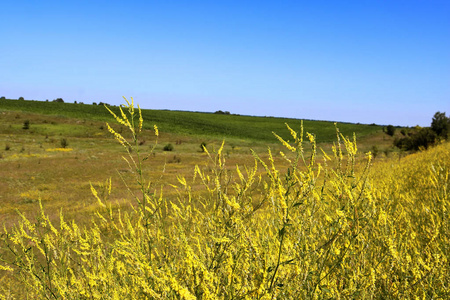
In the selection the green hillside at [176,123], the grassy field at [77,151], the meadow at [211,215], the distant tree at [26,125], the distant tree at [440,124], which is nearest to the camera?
the meadow at [211,215]

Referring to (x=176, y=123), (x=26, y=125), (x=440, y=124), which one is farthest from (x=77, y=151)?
(x=176, y=123)

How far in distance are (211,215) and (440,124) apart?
109 feet

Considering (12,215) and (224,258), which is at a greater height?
(224,258)

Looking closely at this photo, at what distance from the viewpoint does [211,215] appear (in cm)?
227

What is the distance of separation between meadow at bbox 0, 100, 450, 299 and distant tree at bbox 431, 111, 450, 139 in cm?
669

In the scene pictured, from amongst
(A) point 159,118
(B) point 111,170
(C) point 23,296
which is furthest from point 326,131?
(C) point 23,296

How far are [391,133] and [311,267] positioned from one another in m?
77.2

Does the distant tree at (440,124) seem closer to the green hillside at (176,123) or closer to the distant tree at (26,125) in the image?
the green hillside at (176,123)

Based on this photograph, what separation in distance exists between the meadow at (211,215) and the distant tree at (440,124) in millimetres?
6693

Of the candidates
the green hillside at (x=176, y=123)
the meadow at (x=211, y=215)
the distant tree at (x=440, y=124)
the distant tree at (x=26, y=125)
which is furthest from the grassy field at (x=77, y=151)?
the distant tree at (x=440, y=124)

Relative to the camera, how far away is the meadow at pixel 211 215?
182 cm

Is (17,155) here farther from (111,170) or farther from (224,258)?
(224,258)

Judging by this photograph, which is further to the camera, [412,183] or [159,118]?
[159,118]

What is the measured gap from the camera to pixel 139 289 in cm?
212
